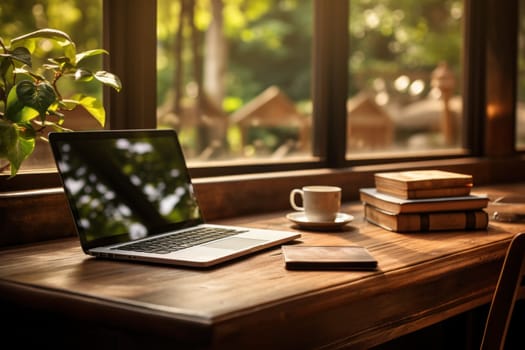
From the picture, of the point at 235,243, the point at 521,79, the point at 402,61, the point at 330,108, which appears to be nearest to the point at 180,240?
the point at 235,243

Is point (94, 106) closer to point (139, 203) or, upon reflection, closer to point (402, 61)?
point (139, 203)

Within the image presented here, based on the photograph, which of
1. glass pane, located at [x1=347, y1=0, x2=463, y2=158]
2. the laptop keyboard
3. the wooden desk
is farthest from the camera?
glass pane, located at [x1=347, y1=0, x2=463, y2=158]

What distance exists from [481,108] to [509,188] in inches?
19.6

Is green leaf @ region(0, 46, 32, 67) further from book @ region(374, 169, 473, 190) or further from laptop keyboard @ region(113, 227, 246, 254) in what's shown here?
book @ region(374, 169, 473, 190)

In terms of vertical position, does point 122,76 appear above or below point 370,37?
below

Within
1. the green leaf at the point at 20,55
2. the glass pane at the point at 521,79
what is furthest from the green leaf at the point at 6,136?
the glass pane at the point at 521,79

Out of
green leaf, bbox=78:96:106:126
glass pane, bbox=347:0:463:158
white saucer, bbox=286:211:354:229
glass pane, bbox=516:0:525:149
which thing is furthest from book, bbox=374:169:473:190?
glass pane, bbox=347:0:463:158

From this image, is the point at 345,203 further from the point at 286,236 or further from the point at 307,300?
the point at 307,300

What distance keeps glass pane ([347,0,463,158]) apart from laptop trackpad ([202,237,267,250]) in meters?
4.67

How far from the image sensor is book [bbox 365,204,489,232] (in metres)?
1.84

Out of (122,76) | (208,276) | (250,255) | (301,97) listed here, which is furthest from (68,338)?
(301,97)

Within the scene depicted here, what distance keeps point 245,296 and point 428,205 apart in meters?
0.83

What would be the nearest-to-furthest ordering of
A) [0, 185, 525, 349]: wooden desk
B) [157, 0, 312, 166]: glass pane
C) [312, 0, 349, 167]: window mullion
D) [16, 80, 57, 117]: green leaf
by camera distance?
1. [0, 185, 525, 349]: wooden desk
2. [16, 80, 57, 117]: green leaf
3. [312, 0, 349, 167]: window mullion
4. [157, 0, 312, 166]: glass pane

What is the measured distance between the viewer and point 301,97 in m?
14.3
